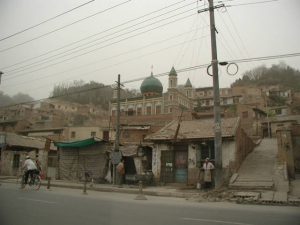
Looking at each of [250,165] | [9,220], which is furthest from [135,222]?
[250,165]

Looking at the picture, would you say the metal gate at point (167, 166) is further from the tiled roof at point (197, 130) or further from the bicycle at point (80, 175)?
the bicycle at point (80, 175)

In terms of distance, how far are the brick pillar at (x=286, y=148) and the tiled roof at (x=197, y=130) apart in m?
3.02

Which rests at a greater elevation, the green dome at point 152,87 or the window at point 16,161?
the green dome at point 152,87

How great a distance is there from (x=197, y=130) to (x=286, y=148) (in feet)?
19.7

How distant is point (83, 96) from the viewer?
112938 mm

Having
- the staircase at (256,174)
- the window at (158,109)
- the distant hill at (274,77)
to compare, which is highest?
the distant hill at (274,77)

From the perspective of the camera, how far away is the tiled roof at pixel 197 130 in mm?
18953

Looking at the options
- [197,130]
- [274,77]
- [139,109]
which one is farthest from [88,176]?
[274,77]

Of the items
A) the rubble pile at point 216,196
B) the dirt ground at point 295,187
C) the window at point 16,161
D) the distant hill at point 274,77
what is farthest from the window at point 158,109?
the rubble pile at point 216,196

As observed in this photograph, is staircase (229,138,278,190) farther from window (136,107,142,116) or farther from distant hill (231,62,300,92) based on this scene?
distant hill (231,62,300,92)

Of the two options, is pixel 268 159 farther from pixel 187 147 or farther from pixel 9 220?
pixel 9 220

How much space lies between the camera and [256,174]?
1770 centimetres

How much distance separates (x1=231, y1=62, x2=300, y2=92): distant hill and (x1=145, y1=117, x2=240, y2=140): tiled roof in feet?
234

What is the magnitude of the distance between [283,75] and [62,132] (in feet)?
243
